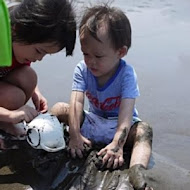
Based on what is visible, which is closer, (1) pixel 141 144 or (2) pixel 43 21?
(2) pixel 43 21

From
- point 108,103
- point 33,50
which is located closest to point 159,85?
point 108,103

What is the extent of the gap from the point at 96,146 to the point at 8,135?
1.82 feet

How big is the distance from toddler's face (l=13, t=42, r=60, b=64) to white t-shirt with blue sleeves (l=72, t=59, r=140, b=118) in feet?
1.31

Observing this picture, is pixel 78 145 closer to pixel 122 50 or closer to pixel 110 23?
pixel 122 50

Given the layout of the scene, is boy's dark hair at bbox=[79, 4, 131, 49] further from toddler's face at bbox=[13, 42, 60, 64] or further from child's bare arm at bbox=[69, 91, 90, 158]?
child's bare arm at bbox=[69, 91, 90, 158]

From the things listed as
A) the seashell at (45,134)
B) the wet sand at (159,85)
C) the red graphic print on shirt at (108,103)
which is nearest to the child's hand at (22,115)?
the seashell at (45,134)

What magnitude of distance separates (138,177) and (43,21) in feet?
3.32

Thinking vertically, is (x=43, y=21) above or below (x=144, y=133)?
above

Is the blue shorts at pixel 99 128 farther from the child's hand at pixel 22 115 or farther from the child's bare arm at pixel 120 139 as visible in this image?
the child's hand at pixel 22 115

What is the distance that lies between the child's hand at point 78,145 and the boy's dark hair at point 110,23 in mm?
609

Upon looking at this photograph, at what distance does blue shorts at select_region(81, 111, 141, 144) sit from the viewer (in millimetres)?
3049

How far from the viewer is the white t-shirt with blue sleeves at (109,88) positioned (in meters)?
3.04

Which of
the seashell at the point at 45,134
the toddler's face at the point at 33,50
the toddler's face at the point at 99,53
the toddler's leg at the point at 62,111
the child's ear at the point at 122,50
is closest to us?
the seashell at the point at 45,134

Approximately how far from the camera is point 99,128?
121 inches
